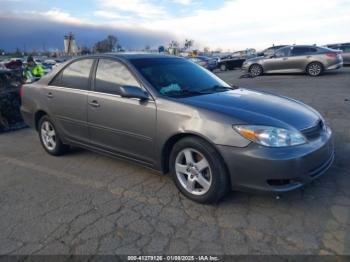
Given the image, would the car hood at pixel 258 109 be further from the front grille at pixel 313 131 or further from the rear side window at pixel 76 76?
the rear side window at pixel 76 76

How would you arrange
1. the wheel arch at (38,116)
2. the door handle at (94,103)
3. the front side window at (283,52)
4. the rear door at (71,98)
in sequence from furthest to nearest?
the front side window at (283,52) < the wheel arch at (38,116) < the rear door at (71,98) < the door handle at (94,103)

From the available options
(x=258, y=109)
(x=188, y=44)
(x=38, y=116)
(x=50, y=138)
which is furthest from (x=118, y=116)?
(x=188, y=44)

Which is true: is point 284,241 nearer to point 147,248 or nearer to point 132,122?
point 147,248

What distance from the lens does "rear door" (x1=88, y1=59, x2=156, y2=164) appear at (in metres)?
3.43

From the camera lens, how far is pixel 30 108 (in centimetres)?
502

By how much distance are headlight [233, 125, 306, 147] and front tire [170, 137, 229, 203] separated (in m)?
0.36

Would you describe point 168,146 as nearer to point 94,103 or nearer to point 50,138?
point 94,103

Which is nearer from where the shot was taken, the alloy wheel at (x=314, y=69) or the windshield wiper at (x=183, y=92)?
the windshield wiper at (x=183, y=92)

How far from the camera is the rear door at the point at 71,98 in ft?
13.6

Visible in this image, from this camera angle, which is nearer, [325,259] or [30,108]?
[325,259]

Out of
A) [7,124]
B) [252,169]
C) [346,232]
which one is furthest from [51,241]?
[7,124]

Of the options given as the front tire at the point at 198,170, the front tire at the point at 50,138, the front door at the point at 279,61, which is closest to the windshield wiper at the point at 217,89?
the front tire at the point at 198,170

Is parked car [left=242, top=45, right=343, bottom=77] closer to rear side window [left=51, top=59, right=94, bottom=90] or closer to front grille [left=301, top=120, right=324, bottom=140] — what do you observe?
front grille [left=301, top=120, right=324, bottom=140]

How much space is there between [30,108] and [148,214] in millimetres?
3185
